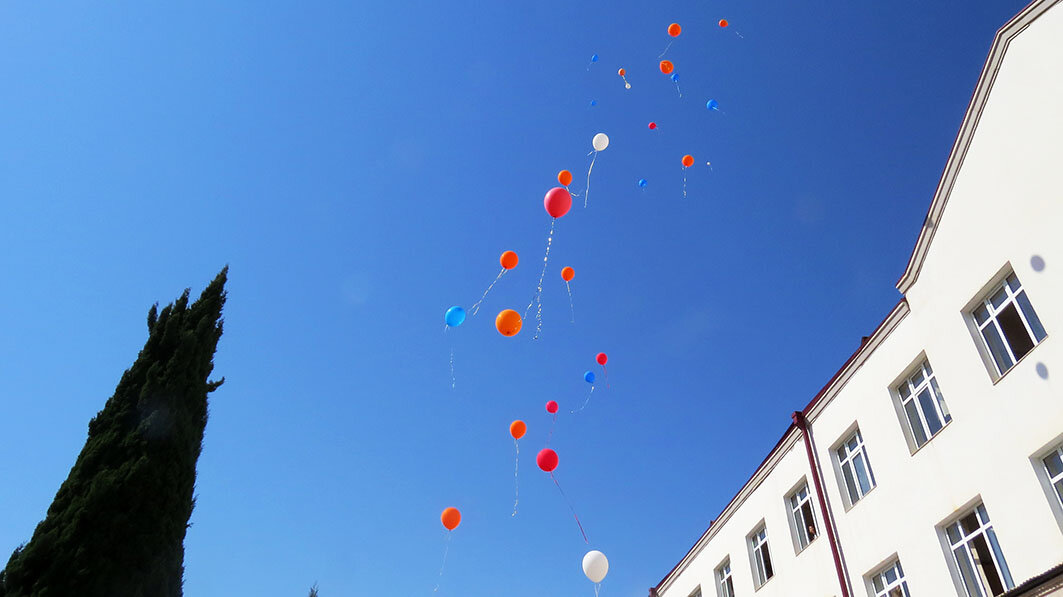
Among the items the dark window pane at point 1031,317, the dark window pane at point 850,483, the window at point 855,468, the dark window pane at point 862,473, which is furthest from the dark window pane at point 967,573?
the dark window pane at point 1031,317

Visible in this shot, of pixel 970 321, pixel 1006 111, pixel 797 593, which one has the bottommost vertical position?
pixel 797 593

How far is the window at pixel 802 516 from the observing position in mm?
12484

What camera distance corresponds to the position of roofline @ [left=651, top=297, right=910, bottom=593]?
1091 cm

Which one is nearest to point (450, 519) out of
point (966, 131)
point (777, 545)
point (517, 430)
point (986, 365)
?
point (517, 430)

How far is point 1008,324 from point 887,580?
4.37 metres

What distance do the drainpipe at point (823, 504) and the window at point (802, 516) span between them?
1.99 ft

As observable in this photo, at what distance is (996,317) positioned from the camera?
8.88 m

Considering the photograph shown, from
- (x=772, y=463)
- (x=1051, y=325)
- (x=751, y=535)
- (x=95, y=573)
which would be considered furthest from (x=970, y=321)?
(x=95, y=573)

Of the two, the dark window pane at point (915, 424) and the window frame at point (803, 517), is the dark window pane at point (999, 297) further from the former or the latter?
the window frame at point (803, 517)

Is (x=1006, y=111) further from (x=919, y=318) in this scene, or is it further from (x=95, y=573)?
(x=95, y=573)

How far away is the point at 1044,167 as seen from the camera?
840 centimetres

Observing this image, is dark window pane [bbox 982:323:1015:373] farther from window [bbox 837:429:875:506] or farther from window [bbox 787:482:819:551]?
window [bbox 787:482:819:551]

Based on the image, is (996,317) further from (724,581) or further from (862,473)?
(724,581)

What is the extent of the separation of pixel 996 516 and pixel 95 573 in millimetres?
11335
